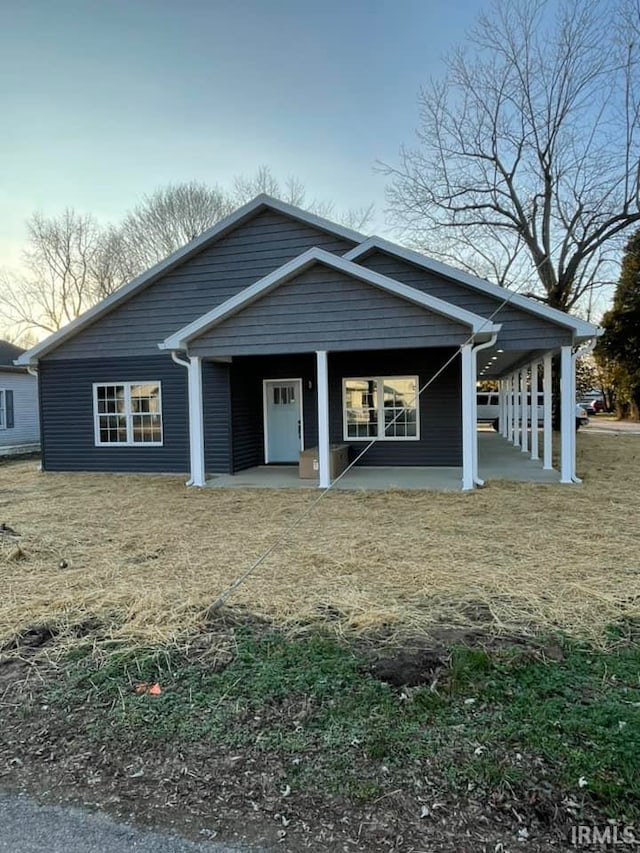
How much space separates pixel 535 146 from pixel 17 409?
22435mm

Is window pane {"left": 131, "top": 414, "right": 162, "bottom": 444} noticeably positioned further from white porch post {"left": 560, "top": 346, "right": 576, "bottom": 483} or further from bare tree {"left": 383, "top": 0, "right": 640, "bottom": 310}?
bare tree {"left": 383, "top": 0, "right": 640, "bottom": 310}

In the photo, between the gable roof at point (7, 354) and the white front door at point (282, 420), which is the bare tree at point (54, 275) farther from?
the white front door at point (282, 420)

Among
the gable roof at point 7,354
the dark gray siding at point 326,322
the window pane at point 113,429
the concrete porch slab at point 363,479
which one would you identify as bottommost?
the concrete porch slab at point 363,479

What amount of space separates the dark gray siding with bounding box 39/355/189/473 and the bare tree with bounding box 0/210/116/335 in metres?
22.3

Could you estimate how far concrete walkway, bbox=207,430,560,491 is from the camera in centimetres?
1012

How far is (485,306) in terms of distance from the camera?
10617mm

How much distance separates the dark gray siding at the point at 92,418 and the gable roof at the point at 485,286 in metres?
4.80

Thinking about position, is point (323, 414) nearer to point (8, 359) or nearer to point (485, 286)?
point (485, 286)

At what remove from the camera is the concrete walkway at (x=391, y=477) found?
1012cm

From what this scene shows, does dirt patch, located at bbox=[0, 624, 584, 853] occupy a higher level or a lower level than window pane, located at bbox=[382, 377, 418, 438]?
lower

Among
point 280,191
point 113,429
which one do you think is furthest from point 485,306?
point 280,191

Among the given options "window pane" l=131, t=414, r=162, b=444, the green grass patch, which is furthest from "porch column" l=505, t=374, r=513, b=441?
the green grass patch

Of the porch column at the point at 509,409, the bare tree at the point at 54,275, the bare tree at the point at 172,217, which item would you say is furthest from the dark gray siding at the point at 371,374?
the bare tree at the point at 54,275

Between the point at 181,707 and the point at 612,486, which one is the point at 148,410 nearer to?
the point at 612,486
